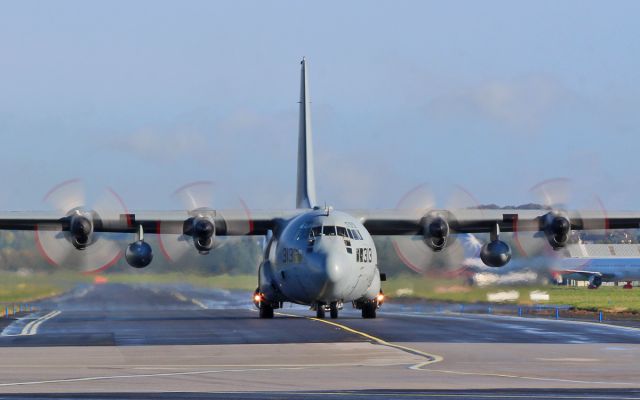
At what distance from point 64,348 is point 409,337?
9.26 m

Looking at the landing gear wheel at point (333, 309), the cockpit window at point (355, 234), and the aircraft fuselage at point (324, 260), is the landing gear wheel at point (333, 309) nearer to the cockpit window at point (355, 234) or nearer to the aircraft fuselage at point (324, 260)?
the aircraft fuselage at point (324, 260)

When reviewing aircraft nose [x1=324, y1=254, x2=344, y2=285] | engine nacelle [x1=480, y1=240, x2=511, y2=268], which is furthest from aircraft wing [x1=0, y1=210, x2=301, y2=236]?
aircraft nose [x1=324, y1=254, x2=344, y2=285]

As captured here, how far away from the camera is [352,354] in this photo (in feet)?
88.9

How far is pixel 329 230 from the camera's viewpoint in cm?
4141

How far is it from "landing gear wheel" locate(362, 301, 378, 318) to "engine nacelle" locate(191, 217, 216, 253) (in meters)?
6.50

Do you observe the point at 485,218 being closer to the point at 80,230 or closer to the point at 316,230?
the point at 316,230

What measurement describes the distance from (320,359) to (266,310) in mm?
22261

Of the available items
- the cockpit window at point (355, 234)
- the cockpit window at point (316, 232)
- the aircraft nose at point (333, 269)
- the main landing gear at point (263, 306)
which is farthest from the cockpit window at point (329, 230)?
the main landing gear at point (263, 306)

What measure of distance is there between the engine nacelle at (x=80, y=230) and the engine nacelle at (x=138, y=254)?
2.01 metres

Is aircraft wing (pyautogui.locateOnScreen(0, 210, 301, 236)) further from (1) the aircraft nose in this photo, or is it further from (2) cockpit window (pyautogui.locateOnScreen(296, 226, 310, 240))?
(1) the aircraft nose

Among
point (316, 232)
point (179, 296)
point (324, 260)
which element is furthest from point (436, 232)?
point (179, 296)

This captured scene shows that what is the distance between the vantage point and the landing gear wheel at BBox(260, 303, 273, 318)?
4762 cm

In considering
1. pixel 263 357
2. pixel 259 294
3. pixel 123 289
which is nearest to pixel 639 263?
pixel 123 289

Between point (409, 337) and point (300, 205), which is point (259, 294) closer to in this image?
point (300, 205)
